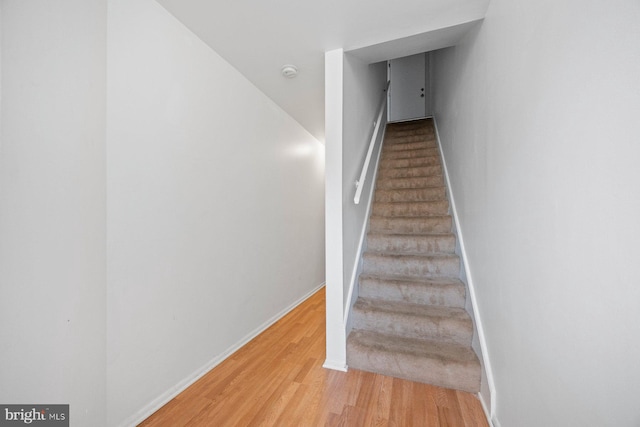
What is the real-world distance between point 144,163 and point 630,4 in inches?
73.0

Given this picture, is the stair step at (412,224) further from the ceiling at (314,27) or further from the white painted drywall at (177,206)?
the ceiling at (314,27)

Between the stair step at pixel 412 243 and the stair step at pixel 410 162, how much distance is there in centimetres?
128

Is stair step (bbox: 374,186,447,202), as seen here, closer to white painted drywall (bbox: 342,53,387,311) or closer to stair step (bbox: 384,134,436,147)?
white painted drywall (bbox: 342,53,387,311)

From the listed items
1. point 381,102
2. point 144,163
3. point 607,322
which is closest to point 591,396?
point 607,322

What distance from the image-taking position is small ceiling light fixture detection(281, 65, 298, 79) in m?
2.08

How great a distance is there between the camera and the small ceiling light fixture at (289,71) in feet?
6.81

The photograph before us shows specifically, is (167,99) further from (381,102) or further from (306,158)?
(381,102)

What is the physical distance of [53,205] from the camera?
3.28 feet

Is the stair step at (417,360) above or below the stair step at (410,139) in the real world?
below

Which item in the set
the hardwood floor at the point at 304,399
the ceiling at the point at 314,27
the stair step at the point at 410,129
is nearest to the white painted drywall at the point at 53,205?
the hardwood floor at the point at 304,399

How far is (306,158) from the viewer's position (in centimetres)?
334

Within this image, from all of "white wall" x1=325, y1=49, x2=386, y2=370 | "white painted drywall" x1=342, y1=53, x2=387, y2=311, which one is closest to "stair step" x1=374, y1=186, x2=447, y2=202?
"white painted drywall" x1=342, y1=53, x2=387, y2=311

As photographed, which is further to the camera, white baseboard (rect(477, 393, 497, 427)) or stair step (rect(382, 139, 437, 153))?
stair step (rect(382, 139, 437, 153))

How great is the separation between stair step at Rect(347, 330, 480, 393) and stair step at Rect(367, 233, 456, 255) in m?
0.80
